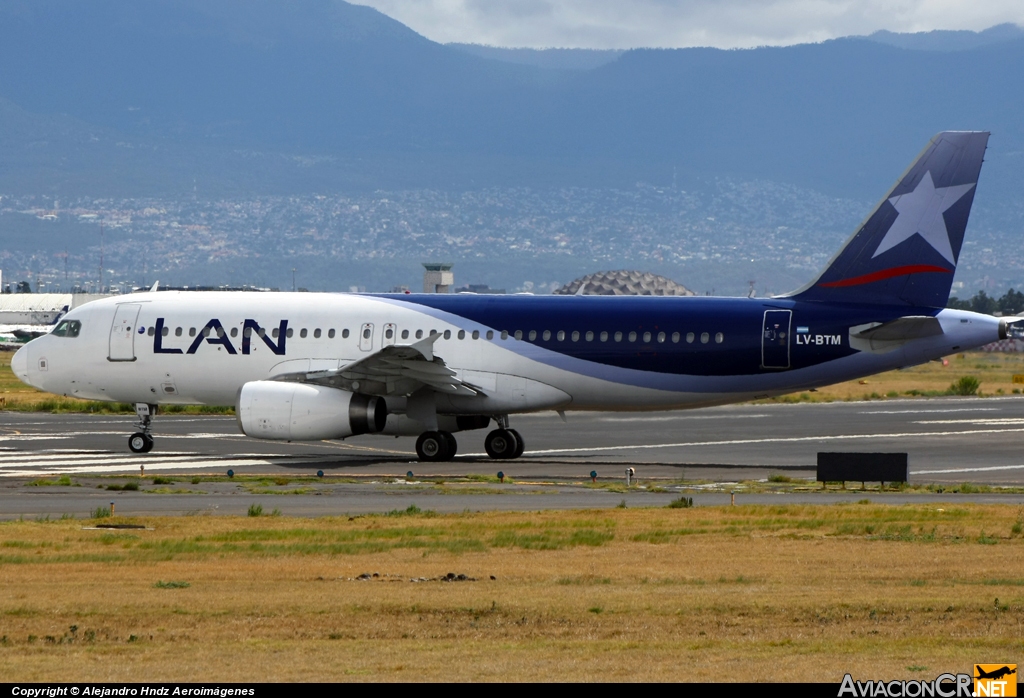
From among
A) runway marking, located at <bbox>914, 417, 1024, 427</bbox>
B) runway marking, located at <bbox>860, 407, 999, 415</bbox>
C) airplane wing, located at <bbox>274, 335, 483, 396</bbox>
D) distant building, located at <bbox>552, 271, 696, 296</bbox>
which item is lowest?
runway marking, located at <bbox>914, 417, 1024, 427</bbox>

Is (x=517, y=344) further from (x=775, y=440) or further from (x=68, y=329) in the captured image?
(x=68, y=329)

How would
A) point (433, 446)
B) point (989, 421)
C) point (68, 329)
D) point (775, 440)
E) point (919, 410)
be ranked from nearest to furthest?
point (433, 446) < point (68, 329) < point (775, 440) < point (989, 421) < point (919, 410)

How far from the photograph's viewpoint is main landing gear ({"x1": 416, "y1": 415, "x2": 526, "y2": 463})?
3666 cm

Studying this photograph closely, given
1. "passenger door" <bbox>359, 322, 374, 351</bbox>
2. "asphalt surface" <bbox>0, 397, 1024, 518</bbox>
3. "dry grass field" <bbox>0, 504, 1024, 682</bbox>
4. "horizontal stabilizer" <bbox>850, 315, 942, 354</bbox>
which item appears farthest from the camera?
"passenger door" <bbox>359, 322, 374, 351</bbox>

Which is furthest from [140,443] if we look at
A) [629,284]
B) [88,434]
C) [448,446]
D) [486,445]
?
[629,284]

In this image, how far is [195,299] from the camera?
129 feet

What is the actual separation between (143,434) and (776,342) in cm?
1702

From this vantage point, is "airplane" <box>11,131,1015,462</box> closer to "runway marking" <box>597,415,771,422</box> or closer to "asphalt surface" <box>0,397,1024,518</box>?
"asphalt surface" <box>0,397,1024,518</box>

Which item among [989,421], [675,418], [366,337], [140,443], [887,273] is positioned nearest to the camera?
[887,273]

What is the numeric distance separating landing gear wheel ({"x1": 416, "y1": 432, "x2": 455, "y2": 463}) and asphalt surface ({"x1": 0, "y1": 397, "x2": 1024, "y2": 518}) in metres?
0.41

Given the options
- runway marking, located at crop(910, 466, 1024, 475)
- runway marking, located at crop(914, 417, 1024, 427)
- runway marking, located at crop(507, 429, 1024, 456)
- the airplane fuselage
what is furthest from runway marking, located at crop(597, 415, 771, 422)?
runway marking, located at crop(910, 466, 1024, 475)

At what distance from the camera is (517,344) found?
121 ft

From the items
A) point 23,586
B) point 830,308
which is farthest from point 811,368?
point 23,586

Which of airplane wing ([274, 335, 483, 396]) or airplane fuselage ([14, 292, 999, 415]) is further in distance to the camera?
airplane fuselage ([14, 292, 999, 415])
